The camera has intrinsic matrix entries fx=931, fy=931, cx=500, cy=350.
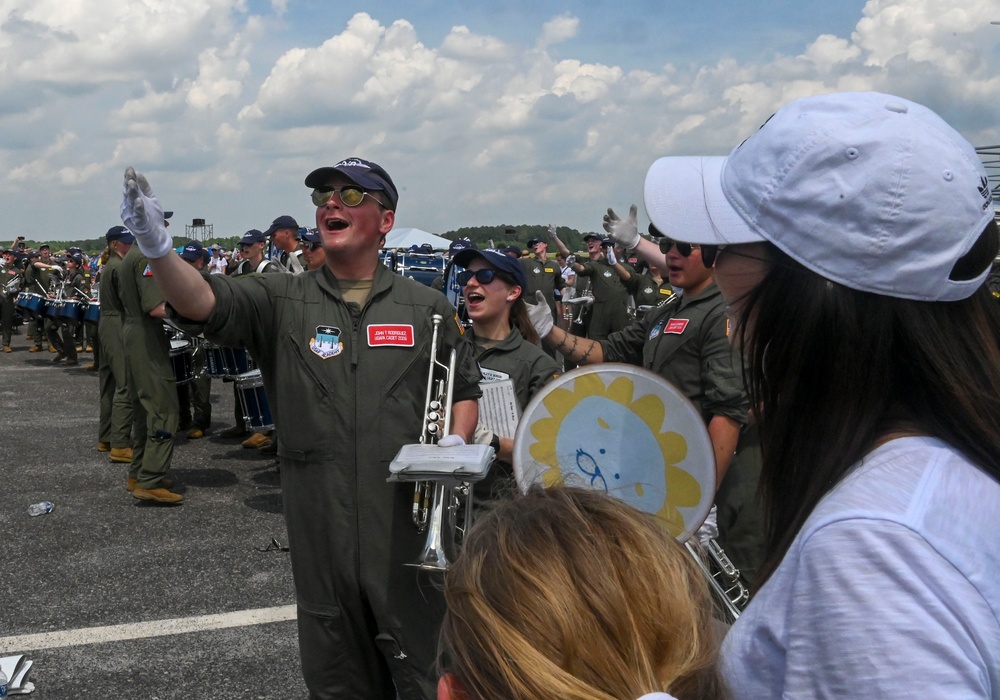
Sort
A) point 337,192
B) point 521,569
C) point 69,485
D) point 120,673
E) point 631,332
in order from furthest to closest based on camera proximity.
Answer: point 69,485
point 631,332
point 120,673
point 337,192
point 521,569

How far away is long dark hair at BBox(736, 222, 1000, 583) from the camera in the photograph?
1.02 m

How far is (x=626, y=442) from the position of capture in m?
2.57

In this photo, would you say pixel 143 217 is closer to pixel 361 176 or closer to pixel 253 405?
pixel 361 176

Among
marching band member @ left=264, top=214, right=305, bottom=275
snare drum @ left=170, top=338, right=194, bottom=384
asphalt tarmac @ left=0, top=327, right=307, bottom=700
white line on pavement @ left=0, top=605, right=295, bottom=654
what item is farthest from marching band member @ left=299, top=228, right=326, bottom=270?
white line on pavement @ left=0, top=605, right=295, bottom=654

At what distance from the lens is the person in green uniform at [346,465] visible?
301cm

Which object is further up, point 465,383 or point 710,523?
point 465,383

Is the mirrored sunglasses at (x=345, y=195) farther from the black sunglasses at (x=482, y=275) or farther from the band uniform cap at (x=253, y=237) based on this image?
the band uniform cap at (x=253, y=237)

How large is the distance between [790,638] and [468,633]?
35 cm

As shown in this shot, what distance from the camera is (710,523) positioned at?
140 inches

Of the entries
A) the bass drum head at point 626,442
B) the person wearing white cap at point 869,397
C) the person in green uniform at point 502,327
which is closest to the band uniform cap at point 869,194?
the person wearing white cap at point 869,397

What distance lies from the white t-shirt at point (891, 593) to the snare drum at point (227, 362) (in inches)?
320

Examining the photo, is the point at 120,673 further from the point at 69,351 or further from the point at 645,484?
the point at 69,351

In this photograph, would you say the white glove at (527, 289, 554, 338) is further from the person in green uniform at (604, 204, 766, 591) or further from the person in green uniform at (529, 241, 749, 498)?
the person in green uniform at (604, 204, 766, 591)

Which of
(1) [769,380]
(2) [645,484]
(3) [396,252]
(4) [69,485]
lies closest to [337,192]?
(2) [645,484]
